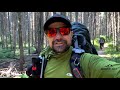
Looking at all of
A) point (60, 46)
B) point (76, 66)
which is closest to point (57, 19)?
point (60, 46)

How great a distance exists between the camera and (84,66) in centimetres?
154

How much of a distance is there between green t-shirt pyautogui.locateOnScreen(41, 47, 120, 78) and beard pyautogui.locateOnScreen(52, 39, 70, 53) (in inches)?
1.1

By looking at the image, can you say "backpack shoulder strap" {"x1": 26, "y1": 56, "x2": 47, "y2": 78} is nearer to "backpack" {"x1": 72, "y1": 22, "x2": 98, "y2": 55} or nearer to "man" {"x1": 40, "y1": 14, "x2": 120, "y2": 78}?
"man" {"x1": 40, "y1": 14, "x2": 120, "y2": 78}

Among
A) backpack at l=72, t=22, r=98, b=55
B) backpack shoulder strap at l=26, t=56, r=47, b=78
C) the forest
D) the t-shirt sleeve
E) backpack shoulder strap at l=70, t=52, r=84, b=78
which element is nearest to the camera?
the t-shirt sleeve

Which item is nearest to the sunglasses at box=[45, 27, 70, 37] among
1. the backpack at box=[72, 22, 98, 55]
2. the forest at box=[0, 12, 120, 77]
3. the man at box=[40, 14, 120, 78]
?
the man at box=[40, 14, 120, 78]

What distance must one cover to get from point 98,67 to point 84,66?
0.23 meters

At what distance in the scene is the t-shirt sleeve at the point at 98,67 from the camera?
1.13 meters

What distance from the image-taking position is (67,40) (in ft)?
5.79

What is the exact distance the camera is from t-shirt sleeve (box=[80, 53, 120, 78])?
3.70ft

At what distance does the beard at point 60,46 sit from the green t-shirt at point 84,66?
0.03 metres

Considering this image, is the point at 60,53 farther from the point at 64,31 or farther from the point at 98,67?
the point at 98,67
